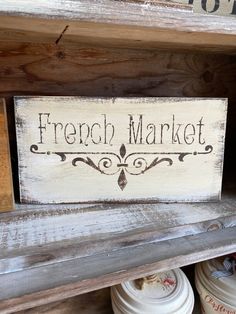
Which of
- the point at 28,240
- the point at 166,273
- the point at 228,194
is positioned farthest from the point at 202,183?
the point at 28,240

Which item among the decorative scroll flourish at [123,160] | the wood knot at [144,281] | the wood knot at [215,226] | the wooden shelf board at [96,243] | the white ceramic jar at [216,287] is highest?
the decorative scroll flourish at [123,160]

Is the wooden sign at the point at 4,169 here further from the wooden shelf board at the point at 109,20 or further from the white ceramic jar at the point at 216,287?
the white ceramic jar at the point at 216,287

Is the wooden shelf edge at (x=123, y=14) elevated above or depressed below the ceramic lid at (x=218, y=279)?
above

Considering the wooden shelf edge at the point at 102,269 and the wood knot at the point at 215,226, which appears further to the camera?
the wood knot at the point at 215,226

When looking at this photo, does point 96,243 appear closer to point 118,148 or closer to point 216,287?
point 118,148

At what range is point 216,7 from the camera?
50 cm

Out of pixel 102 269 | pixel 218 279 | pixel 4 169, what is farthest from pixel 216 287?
pixel 4 169

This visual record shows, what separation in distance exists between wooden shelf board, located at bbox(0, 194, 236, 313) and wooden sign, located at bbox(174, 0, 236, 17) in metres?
0.33

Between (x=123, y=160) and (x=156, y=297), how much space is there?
0.84 feet

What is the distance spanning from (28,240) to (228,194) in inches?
15.3

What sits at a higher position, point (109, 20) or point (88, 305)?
point (109, 20)

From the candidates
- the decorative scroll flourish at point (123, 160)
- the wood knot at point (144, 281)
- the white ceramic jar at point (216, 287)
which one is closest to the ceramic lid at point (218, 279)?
the white ceramic jar at point (216, 287)

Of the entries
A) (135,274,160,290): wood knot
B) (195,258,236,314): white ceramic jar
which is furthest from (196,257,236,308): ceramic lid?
(135,274,160,290): wood knot

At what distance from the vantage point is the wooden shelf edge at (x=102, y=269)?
1.26 feet
